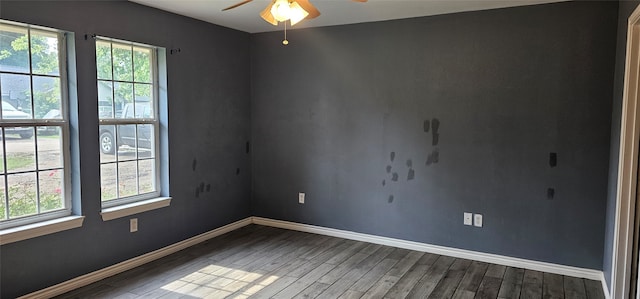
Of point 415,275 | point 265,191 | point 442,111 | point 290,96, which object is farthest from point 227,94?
point 415,275

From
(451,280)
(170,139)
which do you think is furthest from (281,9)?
(451,280)

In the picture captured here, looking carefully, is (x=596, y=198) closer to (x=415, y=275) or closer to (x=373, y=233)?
(x=415, y=275)

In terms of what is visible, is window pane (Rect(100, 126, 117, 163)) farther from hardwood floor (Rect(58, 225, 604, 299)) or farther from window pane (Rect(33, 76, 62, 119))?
hardwood floor (Rect(58, 225, 604, 299))

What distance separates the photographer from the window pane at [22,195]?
3012mm

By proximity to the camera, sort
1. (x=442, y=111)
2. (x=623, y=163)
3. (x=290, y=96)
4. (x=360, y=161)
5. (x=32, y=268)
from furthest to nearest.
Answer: (x=290, y=96), (x=360, y=161), (x=442, y=111), (x=32, y=268), (x=623, y=163)

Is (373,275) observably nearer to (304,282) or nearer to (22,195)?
(304,282)

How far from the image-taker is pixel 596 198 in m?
3.54

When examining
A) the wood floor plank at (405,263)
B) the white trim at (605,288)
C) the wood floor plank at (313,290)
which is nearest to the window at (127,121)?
the wood floor plank at (313,290)

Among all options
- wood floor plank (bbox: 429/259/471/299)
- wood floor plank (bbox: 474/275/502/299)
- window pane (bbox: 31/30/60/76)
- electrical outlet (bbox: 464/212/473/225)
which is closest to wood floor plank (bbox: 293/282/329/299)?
wood floor plank (bbox: 429/259/471/299)

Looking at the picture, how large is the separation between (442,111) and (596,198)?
1.43 metres

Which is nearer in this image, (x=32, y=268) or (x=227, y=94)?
(x=32, y=268)

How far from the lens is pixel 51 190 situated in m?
3.25

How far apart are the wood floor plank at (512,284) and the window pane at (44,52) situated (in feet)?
12.2

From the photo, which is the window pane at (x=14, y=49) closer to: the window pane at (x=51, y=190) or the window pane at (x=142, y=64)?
the window pane at (x=51, y=190)
